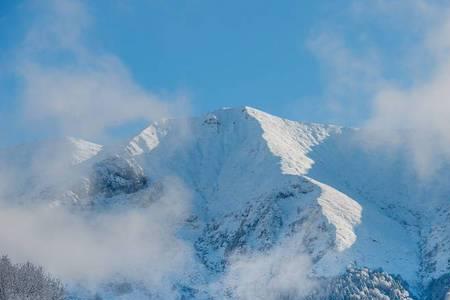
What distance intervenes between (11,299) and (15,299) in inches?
31.2

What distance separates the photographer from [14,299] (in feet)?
655

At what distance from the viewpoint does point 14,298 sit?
200 metres

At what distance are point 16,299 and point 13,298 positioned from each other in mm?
631

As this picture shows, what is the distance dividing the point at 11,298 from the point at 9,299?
499mm

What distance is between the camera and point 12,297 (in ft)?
656

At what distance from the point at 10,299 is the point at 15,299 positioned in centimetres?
99

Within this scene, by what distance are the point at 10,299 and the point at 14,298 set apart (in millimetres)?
809

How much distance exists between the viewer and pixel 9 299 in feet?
656

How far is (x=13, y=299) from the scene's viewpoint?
199500mm

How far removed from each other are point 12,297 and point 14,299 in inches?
23.2

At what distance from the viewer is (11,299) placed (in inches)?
7859

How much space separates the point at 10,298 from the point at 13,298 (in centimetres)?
64

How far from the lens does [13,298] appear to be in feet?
655

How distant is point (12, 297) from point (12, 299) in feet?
1.46
